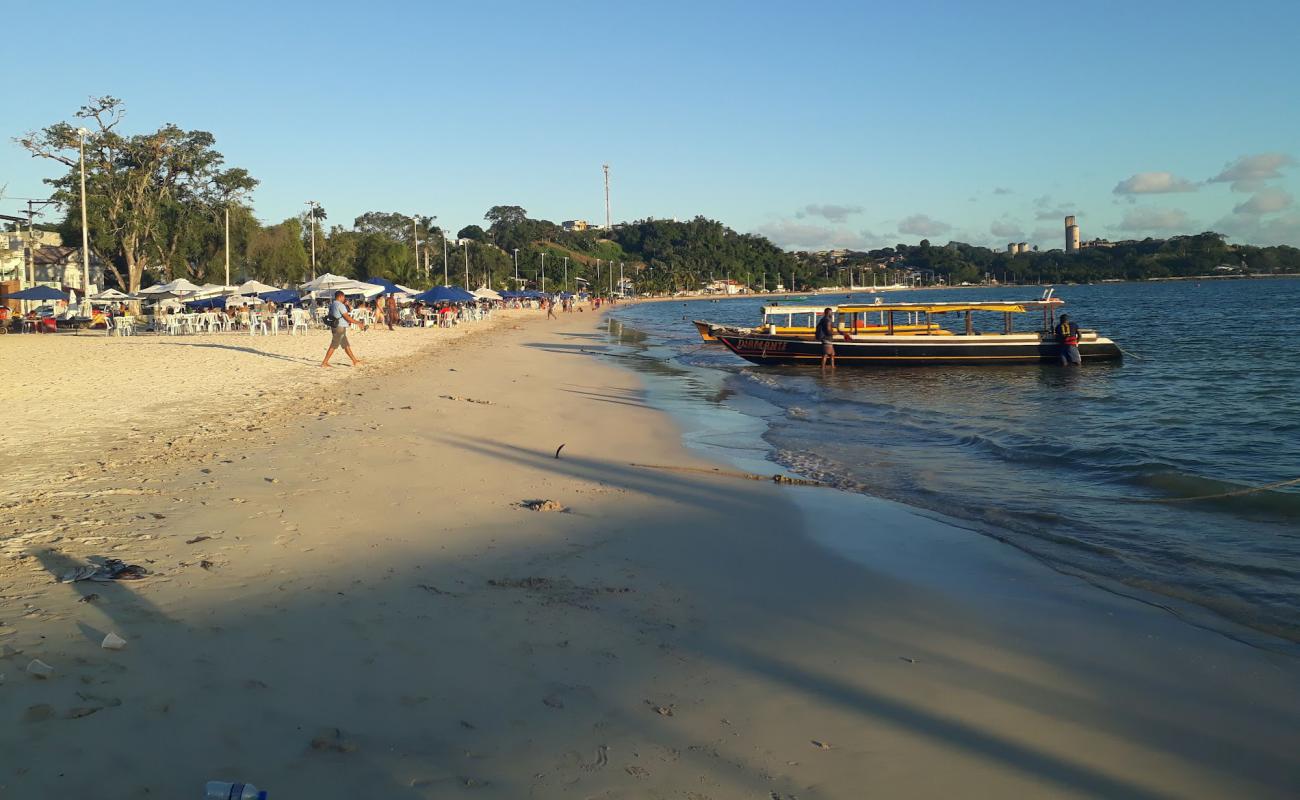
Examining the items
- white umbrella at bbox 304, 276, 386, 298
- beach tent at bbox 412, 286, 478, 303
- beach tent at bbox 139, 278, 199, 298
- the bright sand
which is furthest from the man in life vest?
beach tent at bbox 139, 278, 199, 298

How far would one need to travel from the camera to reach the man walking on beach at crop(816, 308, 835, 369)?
23484mm

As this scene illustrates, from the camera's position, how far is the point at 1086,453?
11523 millimetres

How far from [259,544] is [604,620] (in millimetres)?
2518

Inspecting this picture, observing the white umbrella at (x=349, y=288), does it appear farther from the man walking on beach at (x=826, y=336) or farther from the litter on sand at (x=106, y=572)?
the litter on sand at (x=106, y=572)

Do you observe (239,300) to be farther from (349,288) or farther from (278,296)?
(349,288)

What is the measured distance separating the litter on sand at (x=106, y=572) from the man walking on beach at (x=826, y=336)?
66.5 ft

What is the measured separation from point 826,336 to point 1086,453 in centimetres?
1234

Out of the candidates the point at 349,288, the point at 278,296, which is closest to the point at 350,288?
the point at 349,288

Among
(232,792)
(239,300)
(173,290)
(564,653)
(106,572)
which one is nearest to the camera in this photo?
(232,792)

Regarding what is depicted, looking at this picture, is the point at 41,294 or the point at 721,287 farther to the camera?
the point at 721,287

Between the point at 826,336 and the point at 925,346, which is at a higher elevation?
the point at 826,336

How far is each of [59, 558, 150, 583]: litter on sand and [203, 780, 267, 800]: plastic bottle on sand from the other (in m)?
2.59

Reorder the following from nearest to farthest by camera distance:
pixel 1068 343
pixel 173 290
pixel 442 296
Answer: pixel 1068 343
pixel 173 290
pixel 442 296

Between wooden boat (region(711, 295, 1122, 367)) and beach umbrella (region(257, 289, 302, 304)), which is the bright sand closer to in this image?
wooden boat (region(711, 295, 1122, 367))
